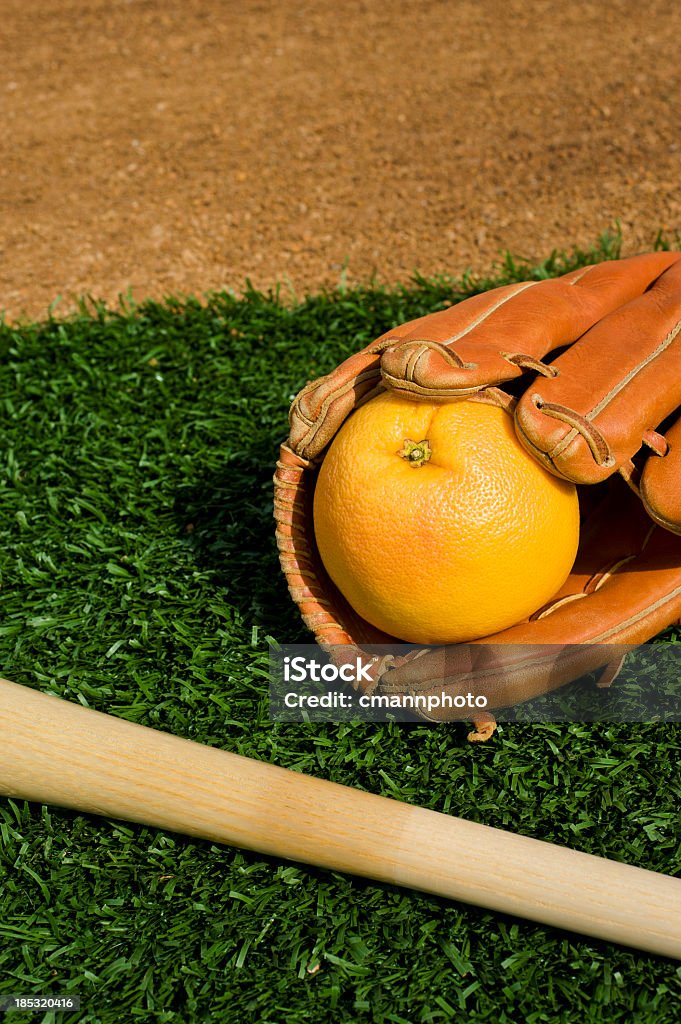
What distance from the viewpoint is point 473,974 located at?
199 centimetres

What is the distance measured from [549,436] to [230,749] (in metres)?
1.13

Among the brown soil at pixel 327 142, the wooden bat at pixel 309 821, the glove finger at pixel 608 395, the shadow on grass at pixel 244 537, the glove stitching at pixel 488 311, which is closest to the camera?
the wooden bat at pixel 309 821

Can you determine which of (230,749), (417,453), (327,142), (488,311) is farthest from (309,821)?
(327,142)

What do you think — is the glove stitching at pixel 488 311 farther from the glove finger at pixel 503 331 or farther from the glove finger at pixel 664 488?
the glove finger at pixel 664 488

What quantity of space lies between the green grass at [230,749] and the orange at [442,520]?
1.51 ft

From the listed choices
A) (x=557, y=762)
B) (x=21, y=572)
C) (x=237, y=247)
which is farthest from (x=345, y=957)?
(x=237, y=247)

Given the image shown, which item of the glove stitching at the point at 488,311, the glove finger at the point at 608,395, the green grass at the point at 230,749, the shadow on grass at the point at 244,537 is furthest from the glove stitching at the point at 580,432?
the shadow on grass at the point at 244,537

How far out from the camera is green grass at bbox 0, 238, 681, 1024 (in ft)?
6.49

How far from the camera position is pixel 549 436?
202 cm

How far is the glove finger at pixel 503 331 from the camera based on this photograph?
6.74 ft

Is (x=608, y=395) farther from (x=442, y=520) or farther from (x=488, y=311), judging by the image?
(x=442, y=520)

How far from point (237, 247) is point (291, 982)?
10.1 feet

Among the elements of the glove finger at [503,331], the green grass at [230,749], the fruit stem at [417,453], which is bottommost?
the green grass at [230,749]

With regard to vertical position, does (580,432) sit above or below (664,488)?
above
